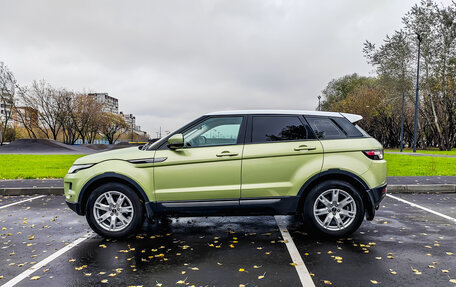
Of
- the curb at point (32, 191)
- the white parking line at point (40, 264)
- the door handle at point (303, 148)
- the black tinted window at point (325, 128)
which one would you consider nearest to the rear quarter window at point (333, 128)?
the black tinted window at point (325, 128)

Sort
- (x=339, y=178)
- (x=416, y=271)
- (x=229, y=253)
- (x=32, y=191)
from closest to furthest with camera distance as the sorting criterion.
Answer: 1. (x=416, y=271)
2. (x=229, y=253)
3. (x=339, y=178)
4. (x=32, y=191)

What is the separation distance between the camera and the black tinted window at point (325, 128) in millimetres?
5254

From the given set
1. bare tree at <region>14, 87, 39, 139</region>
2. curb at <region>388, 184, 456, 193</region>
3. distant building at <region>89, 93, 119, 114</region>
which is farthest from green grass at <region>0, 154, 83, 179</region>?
distant building at <region>89, 93, 119, 114</region>

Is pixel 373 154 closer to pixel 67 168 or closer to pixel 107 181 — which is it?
pixel 107 181

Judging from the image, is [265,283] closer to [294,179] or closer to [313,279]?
[313,279]

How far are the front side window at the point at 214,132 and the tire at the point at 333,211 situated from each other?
1426 millimetres

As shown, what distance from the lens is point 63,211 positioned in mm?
7121

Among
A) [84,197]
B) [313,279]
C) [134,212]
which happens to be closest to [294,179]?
[313,279]

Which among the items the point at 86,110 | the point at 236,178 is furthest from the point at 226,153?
the point at 86,110

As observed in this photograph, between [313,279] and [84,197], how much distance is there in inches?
136

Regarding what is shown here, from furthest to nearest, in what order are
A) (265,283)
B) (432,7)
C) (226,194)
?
(432,7) < (226,194) < (265,283)

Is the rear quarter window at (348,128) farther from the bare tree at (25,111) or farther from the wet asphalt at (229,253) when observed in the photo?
the bare tree at (25,111)

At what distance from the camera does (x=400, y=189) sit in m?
9.05

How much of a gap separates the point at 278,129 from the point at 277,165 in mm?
580
